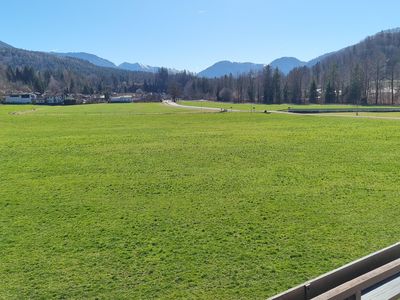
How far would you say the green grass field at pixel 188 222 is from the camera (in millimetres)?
6477

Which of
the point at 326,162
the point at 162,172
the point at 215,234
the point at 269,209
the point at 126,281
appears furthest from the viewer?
the point at 326,162

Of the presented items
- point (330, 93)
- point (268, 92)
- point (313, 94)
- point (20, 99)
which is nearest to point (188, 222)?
point (330, 93)

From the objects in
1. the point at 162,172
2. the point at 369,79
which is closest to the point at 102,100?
the point at 369,79

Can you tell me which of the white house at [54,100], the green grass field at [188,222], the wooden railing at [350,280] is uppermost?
the white house at [54,100]

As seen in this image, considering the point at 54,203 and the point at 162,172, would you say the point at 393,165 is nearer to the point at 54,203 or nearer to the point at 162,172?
the point at 162,172

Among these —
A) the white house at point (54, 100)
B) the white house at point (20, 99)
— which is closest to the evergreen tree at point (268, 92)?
the white house at point (54, 100)

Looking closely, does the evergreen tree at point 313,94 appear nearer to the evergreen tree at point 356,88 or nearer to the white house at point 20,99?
the evergreen tree at point 356,88

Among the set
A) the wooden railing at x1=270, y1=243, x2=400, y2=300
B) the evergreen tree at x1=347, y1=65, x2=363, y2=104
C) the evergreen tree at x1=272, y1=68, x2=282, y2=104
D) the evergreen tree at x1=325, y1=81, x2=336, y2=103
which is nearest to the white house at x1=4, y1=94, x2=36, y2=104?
the evergreen tree at x1=272, y1=68, x2=282, y2=104

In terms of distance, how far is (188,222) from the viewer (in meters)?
9.32

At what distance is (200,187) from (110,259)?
19.5 feet

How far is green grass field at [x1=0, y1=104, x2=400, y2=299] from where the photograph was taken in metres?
6.48

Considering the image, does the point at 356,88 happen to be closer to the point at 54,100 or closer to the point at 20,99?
the point at 54,100

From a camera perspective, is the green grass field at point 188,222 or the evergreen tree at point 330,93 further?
the evergreen tree at point 330,93

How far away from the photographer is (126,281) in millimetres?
6438
